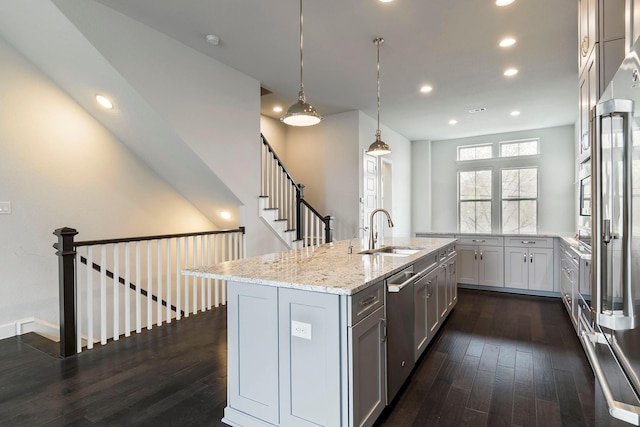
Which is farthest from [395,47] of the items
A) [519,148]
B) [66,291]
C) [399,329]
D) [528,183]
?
[528,183]

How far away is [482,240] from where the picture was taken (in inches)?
205

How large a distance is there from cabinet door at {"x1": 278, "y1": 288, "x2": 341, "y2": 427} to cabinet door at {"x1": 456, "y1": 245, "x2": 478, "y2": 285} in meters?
4.32

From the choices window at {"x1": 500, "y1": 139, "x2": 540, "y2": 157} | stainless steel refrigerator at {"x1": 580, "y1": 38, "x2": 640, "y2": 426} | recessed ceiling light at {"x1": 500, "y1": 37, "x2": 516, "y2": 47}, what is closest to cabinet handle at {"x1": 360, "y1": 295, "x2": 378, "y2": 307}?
stainless steel refrigerator at {"x1": 580, "y1": 38, "x2": 640, "y2": 426}

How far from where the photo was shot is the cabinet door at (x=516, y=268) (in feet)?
16.3

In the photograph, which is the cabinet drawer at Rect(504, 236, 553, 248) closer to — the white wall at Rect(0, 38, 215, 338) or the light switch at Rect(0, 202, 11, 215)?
the white wall at Rect(0, 38, 215, 338)

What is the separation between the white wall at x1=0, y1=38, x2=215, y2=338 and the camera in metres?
3.39

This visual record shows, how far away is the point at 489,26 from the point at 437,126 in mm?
3941

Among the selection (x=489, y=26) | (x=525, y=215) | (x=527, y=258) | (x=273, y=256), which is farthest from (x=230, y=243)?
(x=525, y=215)

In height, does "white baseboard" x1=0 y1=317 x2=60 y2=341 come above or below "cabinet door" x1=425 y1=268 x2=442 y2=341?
below

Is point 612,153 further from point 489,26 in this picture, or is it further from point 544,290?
point 544,290

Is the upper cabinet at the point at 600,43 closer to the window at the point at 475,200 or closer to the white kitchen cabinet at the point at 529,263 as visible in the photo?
the white kitchen cabinet at the point at 529,263

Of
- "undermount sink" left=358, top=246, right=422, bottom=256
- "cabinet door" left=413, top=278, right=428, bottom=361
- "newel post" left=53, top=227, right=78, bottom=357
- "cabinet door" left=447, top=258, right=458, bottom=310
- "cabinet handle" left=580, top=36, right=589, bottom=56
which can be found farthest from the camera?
"cabinet door" left=447, top=258, right=458, bottom=310

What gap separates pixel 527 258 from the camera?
4.93 m

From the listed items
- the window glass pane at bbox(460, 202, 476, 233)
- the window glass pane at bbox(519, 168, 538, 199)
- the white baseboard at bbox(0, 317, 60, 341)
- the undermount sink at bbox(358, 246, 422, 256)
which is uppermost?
the window glass pane at bbox(519, 168, 538, 199)
